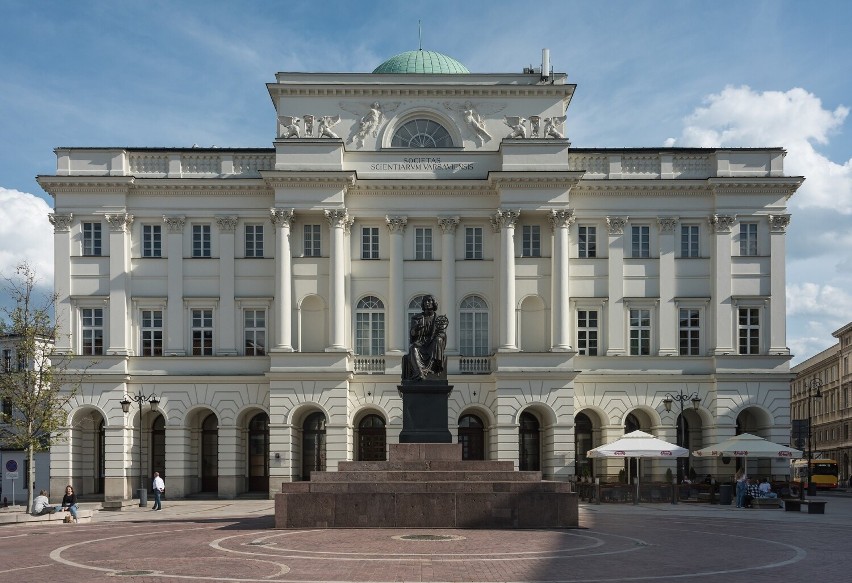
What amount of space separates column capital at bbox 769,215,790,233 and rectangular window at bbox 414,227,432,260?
18.2 metres

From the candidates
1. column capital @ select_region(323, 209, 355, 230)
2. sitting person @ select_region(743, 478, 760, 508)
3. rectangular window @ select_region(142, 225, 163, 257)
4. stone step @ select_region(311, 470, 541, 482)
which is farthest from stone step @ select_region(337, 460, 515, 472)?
rectangular window @ select_region(142, 225, 163, 257)

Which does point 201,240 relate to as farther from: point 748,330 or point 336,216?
point 748,330

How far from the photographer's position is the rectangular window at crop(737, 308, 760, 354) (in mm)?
56219

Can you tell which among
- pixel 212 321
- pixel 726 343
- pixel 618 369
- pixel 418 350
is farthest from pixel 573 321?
pixel 418 350

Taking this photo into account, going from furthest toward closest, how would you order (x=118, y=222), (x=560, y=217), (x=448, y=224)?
1. (x=448, y=224)
2. (x=118, y=222)
3. (x=560, y=217)

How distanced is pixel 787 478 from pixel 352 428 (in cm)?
2279

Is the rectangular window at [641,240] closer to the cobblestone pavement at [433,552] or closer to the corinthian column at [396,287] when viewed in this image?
the corinthian column at [396,287]

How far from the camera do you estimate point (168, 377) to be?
54969 millimetres

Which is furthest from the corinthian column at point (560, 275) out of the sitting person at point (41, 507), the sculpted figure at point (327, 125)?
the sitting person at point (41, 507)

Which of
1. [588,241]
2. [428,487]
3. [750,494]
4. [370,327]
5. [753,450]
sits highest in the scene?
[588,241]

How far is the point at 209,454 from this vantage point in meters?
57.4

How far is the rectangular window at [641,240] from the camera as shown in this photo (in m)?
57.1

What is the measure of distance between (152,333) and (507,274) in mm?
18948

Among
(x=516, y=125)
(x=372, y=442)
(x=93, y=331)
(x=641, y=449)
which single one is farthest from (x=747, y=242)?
(x=93, y=331)
